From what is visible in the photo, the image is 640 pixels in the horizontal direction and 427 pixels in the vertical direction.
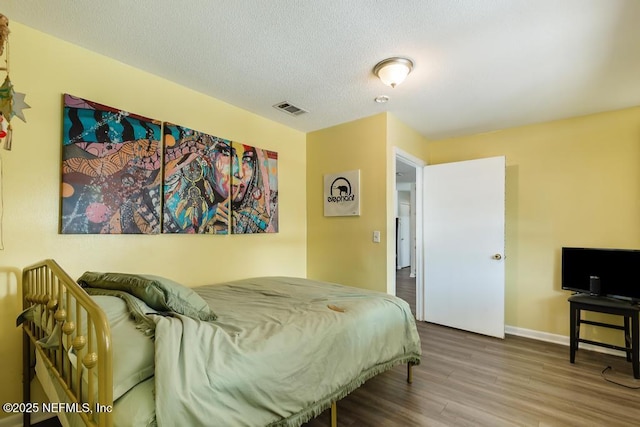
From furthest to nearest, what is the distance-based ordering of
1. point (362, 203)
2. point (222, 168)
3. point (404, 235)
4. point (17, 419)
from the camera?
point (404, 235) < point (362, 203) < point (222, 168) < point (17, 419)

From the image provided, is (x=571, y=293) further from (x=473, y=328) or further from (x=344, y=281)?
(x=344, y=281)

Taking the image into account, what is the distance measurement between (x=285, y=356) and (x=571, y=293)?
3339 millimetres

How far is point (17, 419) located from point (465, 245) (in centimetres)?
411

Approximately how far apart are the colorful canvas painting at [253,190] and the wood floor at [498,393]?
72.4 inches

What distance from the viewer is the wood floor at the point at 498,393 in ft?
6.18

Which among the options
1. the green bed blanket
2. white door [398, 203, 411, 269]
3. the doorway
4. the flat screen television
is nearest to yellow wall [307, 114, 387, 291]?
the doorway

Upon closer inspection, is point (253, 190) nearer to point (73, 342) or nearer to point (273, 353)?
point (273, 353)

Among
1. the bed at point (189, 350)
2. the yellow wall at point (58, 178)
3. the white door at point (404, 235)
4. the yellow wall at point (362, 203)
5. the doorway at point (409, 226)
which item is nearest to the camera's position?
the bed at point (189, 350)

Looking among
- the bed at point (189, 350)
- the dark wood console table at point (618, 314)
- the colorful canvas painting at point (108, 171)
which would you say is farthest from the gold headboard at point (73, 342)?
the dark wood console table at point (618, 314)

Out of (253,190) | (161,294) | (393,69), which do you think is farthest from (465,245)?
(161,294)

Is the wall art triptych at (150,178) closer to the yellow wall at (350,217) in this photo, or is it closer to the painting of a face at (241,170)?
the painting of a face at (241,170)

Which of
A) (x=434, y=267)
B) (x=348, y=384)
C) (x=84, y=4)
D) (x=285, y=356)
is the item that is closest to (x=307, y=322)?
(x=285, y=356)

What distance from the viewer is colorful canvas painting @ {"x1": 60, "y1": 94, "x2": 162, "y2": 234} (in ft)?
6.43

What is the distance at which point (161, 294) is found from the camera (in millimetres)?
1441
